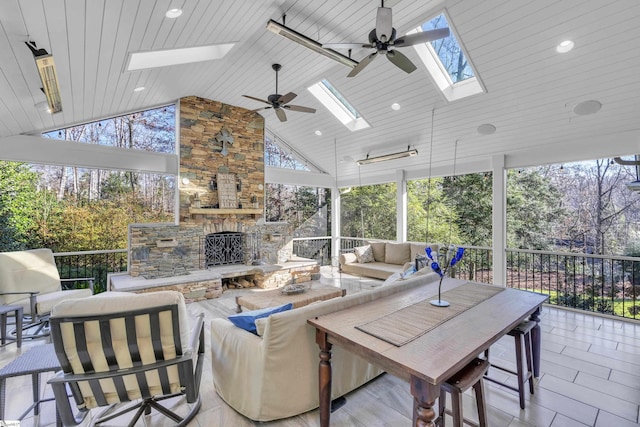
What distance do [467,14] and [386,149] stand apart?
3.35 metres

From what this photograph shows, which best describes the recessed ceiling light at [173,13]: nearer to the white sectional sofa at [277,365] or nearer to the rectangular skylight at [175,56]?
the rectangular skylight at [175,56]

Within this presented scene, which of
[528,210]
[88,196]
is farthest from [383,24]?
[88,196]

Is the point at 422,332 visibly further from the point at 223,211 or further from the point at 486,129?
the point at 223,211

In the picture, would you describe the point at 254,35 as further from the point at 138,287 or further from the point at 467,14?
the point at 138,287

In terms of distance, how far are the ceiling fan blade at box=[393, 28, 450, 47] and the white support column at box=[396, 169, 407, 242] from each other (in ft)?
14.6

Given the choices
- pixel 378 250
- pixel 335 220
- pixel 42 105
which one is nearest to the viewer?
pixel 42 105

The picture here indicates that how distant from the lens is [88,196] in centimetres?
602

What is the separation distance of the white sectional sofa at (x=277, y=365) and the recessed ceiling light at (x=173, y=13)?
2.82 metres

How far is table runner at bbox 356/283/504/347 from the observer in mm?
1760

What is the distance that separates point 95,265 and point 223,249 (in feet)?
7.71

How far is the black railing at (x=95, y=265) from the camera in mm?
5543

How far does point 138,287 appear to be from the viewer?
4.79 metres

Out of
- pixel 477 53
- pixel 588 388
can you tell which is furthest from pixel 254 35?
pixel 588 388

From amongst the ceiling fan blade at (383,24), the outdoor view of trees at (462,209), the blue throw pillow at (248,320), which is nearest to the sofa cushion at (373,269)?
the outdoor view of trees at (462,209)
